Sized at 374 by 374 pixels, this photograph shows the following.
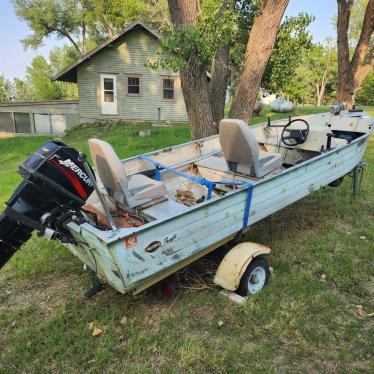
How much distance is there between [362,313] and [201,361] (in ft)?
5.33

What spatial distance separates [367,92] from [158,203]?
5124 cm

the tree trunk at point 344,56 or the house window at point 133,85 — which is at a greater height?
the tree trunk at point 344,56

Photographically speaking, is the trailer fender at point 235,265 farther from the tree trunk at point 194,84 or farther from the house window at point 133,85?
the house window at point 133,85

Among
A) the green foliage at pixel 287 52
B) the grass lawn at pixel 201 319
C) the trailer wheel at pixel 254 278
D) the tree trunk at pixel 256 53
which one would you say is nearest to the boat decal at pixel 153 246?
the grass lawn at pixel 201 319

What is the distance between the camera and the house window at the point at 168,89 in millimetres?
17891

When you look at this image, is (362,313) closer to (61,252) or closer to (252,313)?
(252,313)

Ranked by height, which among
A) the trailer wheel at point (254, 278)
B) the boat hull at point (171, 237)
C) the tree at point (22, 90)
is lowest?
the tree at point (22, 90)

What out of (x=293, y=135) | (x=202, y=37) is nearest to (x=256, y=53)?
(x=202, y=37)

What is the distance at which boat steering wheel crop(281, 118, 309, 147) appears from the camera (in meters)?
5.39

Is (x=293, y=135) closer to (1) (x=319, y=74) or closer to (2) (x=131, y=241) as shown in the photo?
(2) (x=131, y=241)

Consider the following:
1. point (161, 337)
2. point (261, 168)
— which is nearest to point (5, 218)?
point (161, 337)

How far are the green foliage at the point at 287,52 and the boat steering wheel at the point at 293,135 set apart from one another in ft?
5.40

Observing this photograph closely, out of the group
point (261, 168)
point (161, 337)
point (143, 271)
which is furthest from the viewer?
point (261, 168)

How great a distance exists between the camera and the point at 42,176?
254 cm
